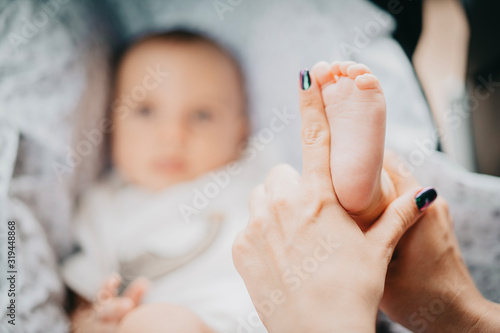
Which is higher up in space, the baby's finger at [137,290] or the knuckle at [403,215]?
the knuckle at [403,215]

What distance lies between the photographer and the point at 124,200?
3.58ft

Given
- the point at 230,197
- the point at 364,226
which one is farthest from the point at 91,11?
the point at 364,226

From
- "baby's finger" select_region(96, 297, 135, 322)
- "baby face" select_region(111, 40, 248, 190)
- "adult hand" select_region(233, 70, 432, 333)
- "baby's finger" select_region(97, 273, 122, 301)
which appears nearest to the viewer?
"adult hand" select_region(233, 70, 432, 333)

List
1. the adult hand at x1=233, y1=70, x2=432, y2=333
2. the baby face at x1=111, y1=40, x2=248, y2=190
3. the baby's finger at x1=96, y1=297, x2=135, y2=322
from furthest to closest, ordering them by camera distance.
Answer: the baby face at x1=111, y1=40, x2=248, y2=190 < the baby's finger at x1=96, y1=297, x2=135, y2=322 < the adult hand at x1=233, y1=70, x2=432, y2=333

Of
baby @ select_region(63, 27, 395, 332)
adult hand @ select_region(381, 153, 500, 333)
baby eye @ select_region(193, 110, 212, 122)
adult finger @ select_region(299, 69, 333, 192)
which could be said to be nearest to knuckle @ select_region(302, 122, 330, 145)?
adult finger @ select_region(299, 69, 333, 192)

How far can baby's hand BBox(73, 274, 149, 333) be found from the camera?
781mm

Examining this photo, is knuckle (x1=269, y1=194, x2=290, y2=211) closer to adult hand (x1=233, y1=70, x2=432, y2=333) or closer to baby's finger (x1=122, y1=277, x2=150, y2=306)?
adult hand (x1=233, y1=70, x2=432, y2=333)

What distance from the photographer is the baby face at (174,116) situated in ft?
3.35

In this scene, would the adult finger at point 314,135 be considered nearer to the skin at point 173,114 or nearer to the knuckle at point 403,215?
the knuckle at point 403,215

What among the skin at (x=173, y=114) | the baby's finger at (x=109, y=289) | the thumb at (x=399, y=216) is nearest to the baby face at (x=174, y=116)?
the skin at (x=173, y=114)

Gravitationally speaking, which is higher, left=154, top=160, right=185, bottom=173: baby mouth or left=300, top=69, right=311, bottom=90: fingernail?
left=300, top=69, right=311, bottom=90: fingernail

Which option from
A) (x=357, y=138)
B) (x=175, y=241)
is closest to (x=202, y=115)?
(x=175, y=241)

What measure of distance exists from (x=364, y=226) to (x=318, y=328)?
0.72 ft

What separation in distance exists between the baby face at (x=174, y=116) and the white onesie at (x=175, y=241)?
6 cm
